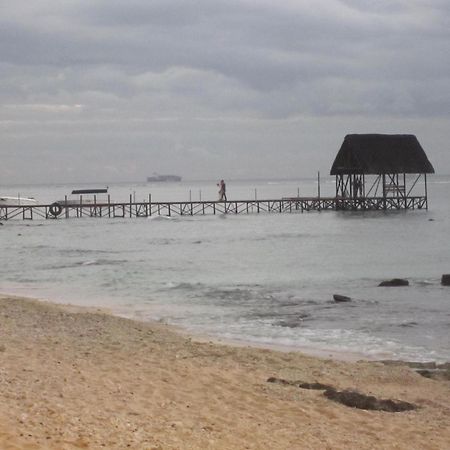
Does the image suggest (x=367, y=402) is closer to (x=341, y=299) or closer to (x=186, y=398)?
(x=186, y=398)

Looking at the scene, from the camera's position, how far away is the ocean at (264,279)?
14.8 meters

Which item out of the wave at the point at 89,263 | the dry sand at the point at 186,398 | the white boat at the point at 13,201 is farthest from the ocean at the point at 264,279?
the white boat at the point at 13,201

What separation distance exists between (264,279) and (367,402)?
54.4 ft

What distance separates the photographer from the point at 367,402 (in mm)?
8562

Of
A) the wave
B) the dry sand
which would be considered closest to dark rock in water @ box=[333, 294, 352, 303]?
the dry sand

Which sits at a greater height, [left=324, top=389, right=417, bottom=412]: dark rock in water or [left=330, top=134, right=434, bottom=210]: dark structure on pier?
[left=330, top=134, right=434, bottom=210]: dark structure on pier

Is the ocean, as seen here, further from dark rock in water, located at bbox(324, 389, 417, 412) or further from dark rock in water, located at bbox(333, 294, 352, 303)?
dark rock in water, located at bbox(324, 389, 417, 412)

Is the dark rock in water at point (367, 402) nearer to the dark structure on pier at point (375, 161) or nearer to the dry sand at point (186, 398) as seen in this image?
the dry sand at point (186, 398)

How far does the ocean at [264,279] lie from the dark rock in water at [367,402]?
3.79m

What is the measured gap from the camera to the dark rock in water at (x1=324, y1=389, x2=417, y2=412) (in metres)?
8.50

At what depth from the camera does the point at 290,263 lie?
30.6 metres

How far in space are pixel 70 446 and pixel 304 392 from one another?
3.88 m

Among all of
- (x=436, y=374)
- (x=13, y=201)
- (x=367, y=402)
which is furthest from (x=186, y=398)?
(x=13, y=201)

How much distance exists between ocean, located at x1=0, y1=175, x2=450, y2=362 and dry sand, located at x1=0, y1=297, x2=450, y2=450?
2560 mm
